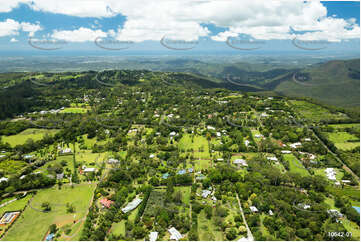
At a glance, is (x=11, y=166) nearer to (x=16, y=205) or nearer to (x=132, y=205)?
(x=16, y=205)

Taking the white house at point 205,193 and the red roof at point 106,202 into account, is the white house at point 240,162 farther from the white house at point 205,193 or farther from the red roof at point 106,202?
the red roof at point 106,202

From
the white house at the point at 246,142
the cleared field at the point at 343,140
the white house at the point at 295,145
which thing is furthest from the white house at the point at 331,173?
the white house at the point at 246,142

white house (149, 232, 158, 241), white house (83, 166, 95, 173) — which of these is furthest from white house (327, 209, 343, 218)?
white house (83, 166, 95, 173)

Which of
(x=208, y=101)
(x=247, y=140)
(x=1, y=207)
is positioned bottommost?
(x=1, y=207)

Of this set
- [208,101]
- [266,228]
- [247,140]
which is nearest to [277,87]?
[208,101]

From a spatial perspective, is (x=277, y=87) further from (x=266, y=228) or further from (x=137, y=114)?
(x=266, y=228)

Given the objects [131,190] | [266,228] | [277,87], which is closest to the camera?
[266,228]

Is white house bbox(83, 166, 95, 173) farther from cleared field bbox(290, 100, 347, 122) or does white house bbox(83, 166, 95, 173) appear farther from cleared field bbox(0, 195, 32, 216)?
cleared field bbox(290, 100, 347, 122)
